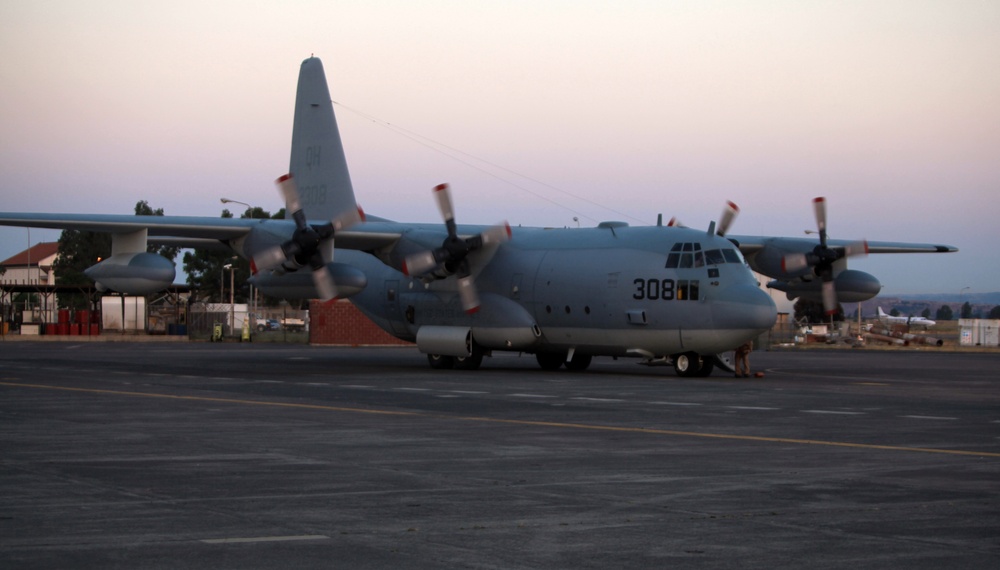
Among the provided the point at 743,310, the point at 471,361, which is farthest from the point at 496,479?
the point at 471,361

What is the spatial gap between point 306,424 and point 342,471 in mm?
5020

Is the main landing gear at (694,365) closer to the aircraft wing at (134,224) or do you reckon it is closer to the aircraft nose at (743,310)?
the aircraft nose at (743,310)

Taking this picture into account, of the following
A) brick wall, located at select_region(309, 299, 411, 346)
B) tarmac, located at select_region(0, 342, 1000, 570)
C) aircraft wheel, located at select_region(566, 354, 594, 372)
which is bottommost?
tarmac, located at select_region(0, 342, 1000, 570)

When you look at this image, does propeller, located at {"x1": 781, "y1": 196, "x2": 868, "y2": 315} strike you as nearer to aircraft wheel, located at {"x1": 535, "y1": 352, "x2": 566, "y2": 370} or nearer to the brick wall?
aircraft wheel, located at {"x1": 535, "y1": 352, "x2": 566, "y2": 370}

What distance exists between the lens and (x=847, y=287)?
3400cm

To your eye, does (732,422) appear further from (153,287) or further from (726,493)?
(153,287)

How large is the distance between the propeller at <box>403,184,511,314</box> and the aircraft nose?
23.3 feet

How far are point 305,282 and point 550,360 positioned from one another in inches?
299

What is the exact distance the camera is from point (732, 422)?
54.4 ft

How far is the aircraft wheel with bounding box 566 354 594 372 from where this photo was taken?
33062 mm

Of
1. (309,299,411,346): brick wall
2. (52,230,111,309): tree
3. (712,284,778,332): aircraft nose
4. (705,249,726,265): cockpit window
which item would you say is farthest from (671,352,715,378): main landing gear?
(52,230,111,309): tree

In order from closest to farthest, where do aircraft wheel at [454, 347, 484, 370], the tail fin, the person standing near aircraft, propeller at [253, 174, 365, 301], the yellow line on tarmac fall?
the yellow line on tarmac, the person standing near aircraft, propeller at [253, 174, 365, 301], aircraft wheel at [454, 347, 484, 370], the tail fin

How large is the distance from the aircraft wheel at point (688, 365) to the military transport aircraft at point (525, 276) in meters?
0.04

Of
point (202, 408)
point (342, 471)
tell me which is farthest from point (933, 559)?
point (202, 408)
